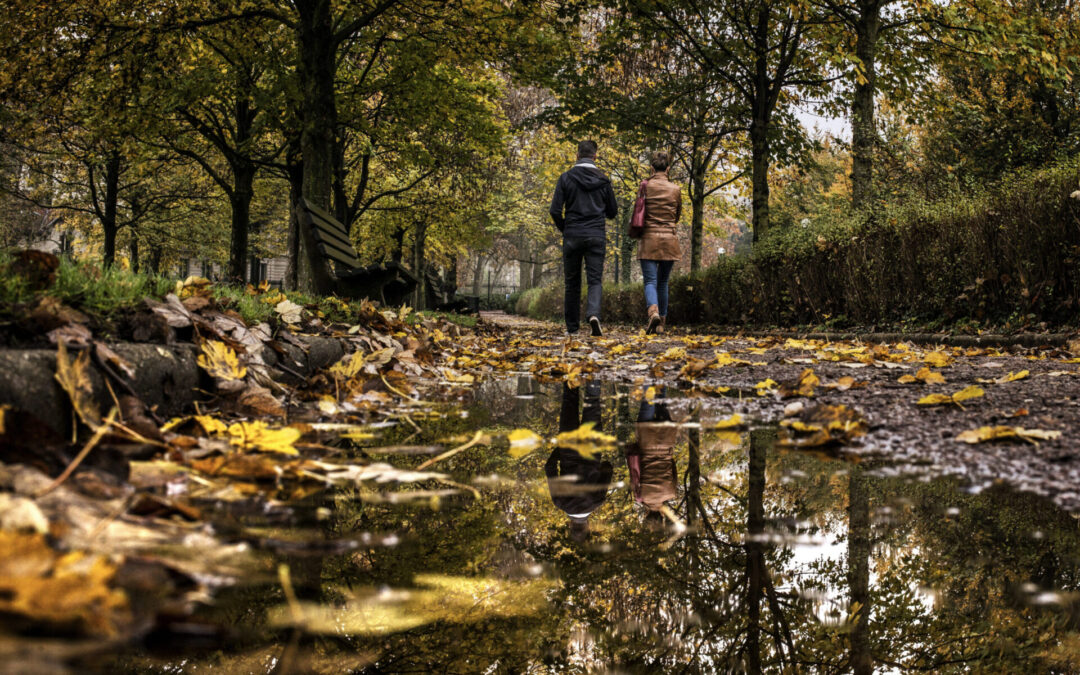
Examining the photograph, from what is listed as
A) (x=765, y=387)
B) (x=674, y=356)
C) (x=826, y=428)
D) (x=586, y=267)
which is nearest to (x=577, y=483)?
(x=826, y=428)

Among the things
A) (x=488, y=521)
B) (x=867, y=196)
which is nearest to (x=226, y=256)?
(x=867, y=196)

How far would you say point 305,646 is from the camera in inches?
38.6

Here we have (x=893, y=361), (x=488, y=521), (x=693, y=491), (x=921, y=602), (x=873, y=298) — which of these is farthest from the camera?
(x=873, y=298)

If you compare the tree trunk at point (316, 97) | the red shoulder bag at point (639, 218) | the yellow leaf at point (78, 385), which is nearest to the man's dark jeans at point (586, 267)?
the red shoulder bag at point (639, 218)

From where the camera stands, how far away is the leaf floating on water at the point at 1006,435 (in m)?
2.19

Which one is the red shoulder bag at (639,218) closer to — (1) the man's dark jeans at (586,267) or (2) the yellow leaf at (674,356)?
(1) the man's dark jeans at (586,267)

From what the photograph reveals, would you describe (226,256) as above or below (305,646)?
above

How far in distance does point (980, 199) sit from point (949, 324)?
4.63ft

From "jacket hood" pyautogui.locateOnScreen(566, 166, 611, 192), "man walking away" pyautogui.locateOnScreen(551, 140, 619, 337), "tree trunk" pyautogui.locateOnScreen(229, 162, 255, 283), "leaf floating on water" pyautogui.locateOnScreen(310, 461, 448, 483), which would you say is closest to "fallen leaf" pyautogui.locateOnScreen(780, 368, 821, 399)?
"leaf floating on water" pyautogui.locateOnScreen(310, 461, 448, 483)

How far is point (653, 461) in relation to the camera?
2.25 m

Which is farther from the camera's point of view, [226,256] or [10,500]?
[226,256]

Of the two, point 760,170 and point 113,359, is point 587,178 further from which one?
point 113,359

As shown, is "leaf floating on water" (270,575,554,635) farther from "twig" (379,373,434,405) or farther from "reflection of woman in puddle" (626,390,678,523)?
"twig" (379,373,434,405)

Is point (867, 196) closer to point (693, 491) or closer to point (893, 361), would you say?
point (893, 361)
